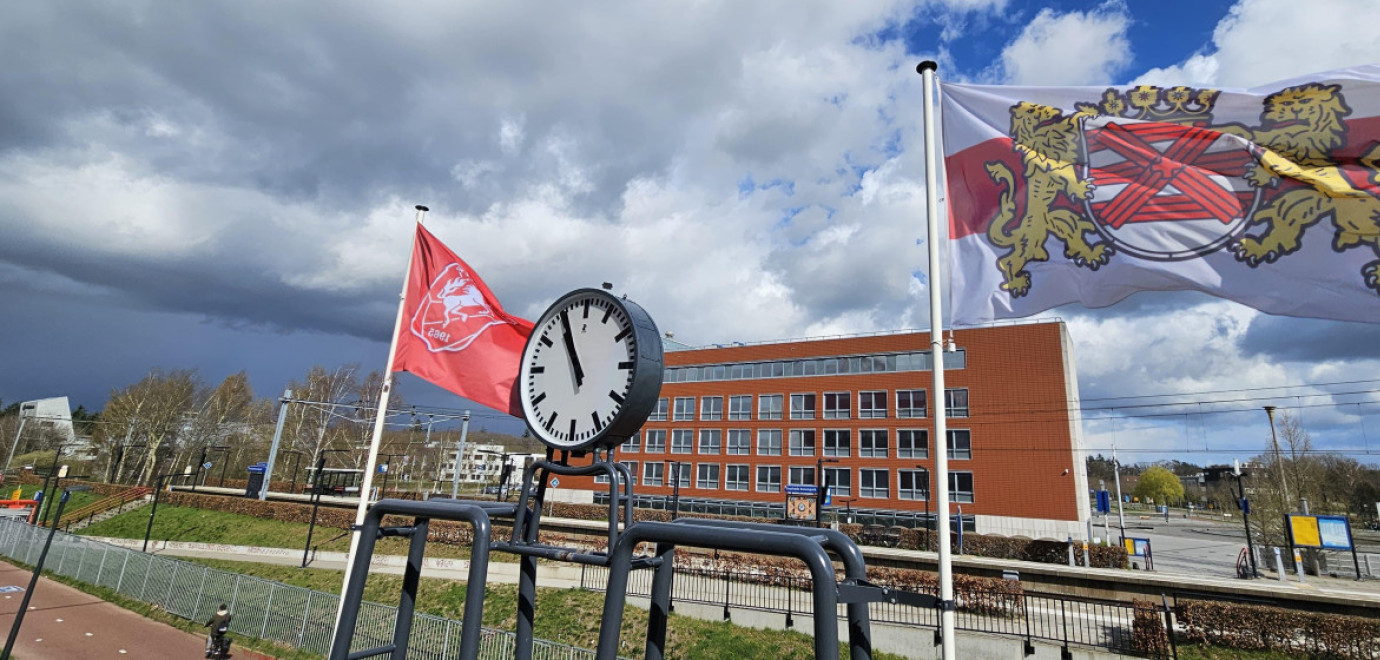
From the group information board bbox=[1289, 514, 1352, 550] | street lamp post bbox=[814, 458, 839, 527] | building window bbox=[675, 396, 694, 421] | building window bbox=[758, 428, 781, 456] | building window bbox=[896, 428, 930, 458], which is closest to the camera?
street lamp post bbox=[814, 458, 839, 527]

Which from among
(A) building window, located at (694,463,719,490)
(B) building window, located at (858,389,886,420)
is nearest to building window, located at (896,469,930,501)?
(B) building window, located at (858,389,886,420)

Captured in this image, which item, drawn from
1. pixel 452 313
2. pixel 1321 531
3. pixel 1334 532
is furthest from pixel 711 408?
pixel 452 313

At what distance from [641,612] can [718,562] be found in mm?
4442

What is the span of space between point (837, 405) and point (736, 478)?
11058 mm

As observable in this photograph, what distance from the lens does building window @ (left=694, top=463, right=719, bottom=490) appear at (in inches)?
2131

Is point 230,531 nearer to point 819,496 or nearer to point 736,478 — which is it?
point 819,496

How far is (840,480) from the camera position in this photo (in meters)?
47.9

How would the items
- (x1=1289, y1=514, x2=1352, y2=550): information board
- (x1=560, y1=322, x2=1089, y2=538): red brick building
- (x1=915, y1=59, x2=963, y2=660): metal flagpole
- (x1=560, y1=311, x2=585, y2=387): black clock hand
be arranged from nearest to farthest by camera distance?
(x1=560, y1=311, x2=585, y2=387): black clock hand < (x1=915, y1=59, x2=963, y2=660): metal flagpole < (x1=1289, y1=514, x2=1352, y2=550): information board < (x1=560, y1=322, x2=1089, y2=538): red brick building

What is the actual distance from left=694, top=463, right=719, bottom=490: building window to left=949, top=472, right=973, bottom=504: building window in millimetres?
20065

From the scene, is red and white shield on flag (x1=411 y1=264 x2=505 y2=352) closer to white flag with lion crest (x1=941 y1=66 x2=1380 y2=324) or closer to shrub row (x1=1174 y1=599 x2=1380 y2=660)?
white flag with lion crest (x1=941 y1=66 x2=1380 y2=324)

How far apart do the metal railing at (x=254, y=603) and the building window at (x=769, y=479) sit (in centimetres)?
3746

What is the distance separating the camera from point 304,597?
16328mm

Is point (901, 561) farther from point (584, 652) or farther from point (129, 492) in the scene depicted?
point (129, 492)

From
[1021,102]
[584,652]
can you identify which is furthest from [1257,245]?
[584,652]
